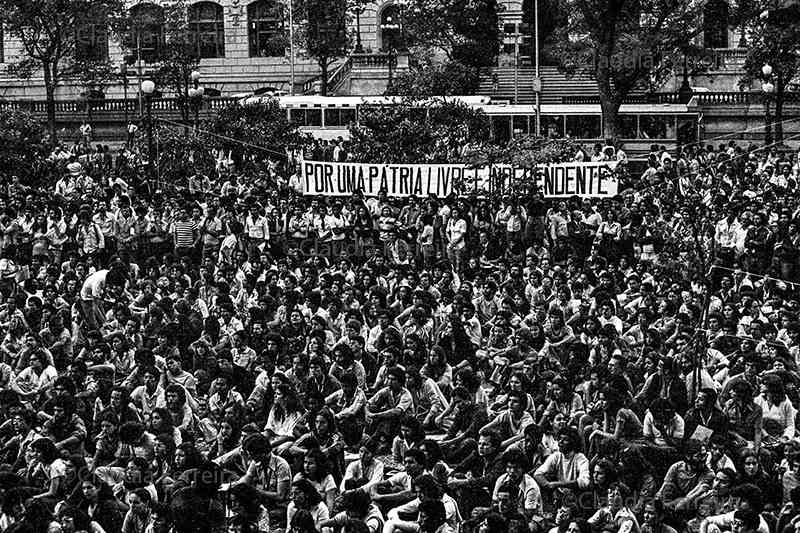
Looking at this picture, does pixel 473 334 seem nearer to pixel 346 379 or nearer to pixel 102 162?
pixel 346 379

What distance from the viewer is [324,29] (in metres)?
50.2

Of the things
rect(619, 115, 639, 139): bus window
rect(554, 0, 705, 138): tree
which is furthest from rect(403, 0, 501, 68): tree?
rect(619, 115, 639, 139): bus window

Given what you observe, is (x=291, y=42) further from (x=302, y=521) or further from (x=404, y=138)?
(x=302, y=521)

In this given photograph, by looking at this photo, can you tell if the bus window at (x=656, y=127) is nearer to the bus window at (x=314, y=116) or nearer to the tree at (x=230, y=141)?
the bus window at (x=314, y=116)

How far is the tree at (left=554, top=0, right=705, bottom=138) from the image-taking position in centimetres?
4091

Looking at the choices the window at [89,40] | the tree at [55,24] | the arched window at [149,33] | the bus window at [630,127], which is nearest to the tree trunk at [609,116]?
the bus window at [630,127]

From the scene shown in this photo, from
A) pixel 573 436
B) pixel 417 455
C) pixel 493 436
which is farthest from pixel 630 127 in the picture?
pixel 417 455

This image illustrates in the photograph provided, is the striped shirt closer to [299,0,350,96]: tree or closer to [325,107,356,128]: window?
[325,107,356,128]: window

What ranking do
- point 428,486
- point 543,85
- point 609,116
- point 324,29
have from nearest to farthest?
point 428,486, point 609,116, point 543,85, point 324,29

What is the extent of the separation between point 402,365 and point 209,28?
136 feet

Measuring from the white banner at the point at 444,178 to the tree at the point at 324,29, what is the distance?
72.5 feet

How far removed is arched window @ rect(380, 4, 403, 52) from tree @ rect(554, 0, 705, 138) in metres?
8.79

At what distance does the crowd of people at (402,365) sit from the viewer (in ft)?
42.5

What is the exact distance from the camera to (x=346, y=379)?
1652 cm
